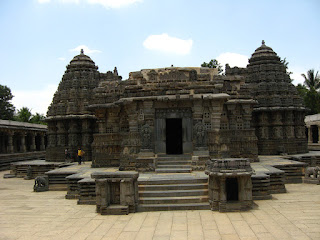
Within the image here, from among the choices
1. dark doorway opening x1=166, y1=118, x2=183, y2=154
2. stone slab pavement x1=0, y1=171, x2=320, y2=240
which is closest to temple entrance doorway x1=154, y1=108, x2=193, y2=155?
dark doorway opening x1=166, y1=118, x2=183, y2=154

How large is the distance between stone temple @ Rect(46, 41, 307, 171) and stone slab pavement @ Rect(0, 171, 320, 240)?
405 cm

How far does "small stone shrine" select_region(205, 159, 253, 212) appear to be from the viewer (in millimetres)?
9492

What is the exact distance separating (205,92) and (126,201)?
6485 mm

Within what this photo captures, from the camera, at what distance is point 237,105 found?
17188 millimetres

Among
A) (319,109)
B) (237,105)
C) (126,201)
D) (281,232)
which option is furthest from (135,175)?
(319,109)

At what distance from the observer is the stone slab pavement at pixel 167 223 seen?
7.52 m

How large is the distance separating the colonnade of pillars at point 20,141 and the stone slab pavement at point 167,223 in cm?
2075

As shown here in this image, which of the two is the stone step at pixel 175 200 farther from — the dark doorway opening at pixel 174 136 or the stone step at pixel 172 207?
the dark doorway opening at pixel 174 136

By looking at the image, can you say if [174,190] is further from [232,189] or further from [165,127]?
[165,127]

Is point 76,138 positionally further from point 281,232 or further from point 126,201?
point 281,232

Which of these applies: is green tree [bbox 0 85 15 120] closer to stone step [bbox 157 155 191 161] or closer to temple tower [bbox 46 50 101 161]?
temple tower [bbox 46 50 101 161]

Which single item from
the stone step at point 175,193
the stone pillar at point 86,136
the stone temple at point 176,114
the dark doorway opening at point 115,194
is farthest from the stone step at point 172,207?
the stone pillar at point 86,136

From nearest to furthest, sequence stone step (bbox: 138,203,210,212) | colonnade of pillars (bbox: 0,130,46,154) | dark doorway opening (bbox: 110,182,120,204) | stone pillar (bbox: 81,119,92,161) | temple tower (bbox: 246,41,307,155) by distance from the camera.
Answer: stone step (bbox: 138,203,210,212), dark doorway opening (bbox: 110,182,120,204), temple tower (bbox: 246,41,307,155), stone pillar (bbox: 81,119,92,161), colonnade of pillars (bbox: 0,130,46,154)

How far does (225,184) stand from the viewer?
31.9 ft
